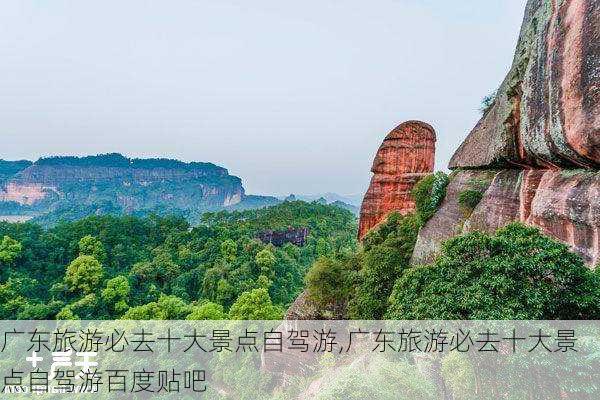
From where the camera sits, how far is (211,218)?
5872cm

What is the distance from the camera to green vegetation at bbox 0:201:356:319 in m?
23.7

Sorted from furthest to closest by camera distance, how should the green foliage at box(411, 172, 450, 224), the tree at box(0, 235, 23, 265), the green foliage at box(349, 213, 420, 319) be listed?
the tree at box(0, 235, 23, 265)
the green foliage at box(411, 172, 450, 224)
the green foliage at box(349, 213, 420, 319)

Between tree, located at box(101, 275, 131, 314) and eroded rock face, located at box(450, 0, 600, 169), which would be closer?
eroded rock face, located at box(450, 0, 600, 169)

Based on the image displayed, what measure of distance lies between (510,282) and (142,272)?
3012 centimetres

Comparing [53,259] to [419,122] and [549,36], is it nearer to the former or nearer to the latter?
[419,122]

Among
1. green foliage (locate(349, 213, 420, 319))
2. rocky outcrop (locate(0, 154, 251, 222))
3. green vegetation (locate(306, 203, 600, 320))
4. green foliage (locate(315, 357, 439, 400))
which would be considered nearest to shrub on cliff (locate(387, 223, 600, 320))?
green vegetation (locate(306, 203, 600, 320))

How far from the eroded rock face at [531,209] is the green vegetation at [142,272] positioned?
11.6 metres

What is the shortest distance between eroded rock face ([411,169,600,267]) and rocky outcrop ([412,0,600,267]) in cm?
2

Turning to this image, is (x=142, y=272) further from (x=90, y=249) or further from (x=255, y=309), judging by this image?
(x=255, y=309)

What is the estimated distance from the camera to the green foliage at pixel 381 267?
1146 cm

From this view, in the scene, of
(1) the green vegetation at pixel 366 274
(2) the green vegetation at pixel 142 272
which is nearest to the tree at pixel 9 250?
(2) the green vegetation at pixel 142 272

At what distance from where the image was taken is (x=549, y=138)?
25.2 ft

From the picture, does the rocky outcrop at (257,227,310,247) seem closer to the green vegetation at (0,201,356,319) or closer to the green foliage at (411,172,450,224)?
the green vegetation at (0,201,356,319)

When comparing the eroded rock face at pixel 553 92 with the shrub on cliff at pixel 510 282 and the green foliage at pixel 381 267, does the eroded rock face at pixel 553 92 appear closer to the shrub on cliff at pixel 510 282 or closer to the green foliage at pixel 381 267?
the shrub on cliff at pixel 510 282
